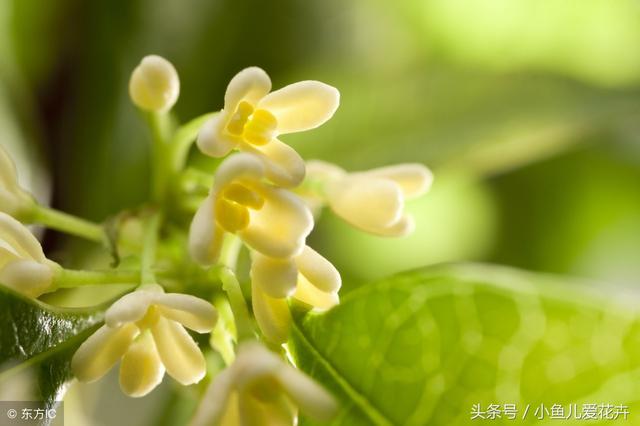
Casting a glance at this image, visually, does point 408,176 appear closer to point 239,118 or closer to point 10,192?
point 239,118

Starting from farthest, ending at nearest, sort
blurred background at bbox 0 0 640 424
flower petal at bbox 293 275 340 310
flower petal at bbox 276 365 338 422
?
blurred background at bbox 0 0 640 424
flower petal at bbox 293 275 340 310
flower petal at bbox 276 365 338 422

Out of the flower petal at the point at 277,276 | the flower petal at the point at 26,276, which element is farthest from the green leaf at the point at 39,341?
the flower petal at the point at 277,276

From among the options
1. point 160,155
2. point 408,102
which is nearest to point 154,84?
point 160,155

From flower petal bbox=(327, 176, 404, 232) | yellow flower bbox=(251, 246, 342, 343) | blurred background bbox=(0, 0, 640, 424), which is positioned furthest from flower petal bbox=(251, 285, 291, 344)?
blurred background bbox=(0, 0, 640, 424)

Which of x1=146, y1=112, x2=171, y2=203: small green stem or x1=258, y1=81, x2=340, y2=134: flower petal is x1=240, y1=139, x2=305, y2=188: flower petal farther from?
x1=146, y1=112, x2=171, y2=203: small green stem

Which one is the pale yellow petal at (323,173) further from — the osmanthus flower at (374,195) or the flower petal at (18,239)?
the flower petal at (18,239)

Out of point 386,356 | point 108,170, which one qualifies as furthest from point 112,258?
point 108,170
